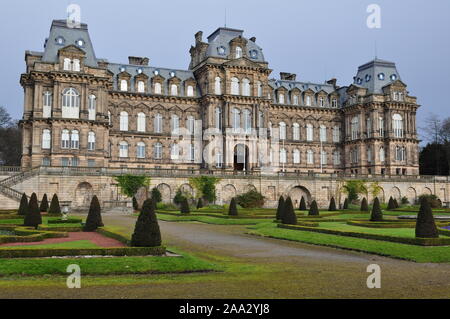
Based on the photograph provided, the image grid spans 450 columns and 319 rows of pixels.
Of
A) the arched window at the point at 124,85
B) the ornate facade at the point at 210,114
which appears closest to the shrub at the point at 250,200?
the ornate facade at the point at 210,114

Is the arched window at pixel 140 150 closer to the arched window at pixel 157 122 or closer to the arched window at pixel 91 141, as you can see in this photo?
the arched window at pixel 157 122

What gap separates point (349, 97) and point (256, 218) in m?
Answer: 44.6

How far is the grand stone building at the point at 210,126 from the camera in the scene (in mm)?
56344

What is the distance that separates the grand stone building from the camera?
56.3 meters

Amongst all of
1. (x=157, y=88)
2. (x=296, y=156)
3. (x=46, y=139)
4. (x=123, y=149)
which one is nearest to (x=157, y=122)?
(x=157, y=88)

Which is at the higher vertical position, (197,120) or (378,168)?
(197,120)

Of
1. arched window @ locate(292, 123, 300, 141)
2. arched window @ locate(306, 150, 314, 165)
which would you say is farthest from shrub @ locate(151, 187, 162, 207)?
arched window @ locate(306, 150, 314, 165)

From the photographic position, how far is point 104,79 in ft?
194

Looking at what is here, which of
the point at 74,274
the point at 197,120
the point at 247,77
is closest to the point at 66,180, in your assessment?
the point at 197,120

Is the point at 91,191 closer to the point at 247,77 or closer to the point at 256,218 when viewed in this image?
the point at 256,218

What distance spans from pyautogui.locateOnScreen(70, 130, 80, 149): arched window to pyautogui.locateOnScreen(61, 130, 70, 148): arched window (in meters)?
0.33

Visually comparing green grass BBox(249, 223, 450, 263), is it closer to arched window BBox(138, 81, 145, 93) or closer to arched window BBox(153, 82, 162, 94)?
arched window BBox(138, 81, 145, 93)
